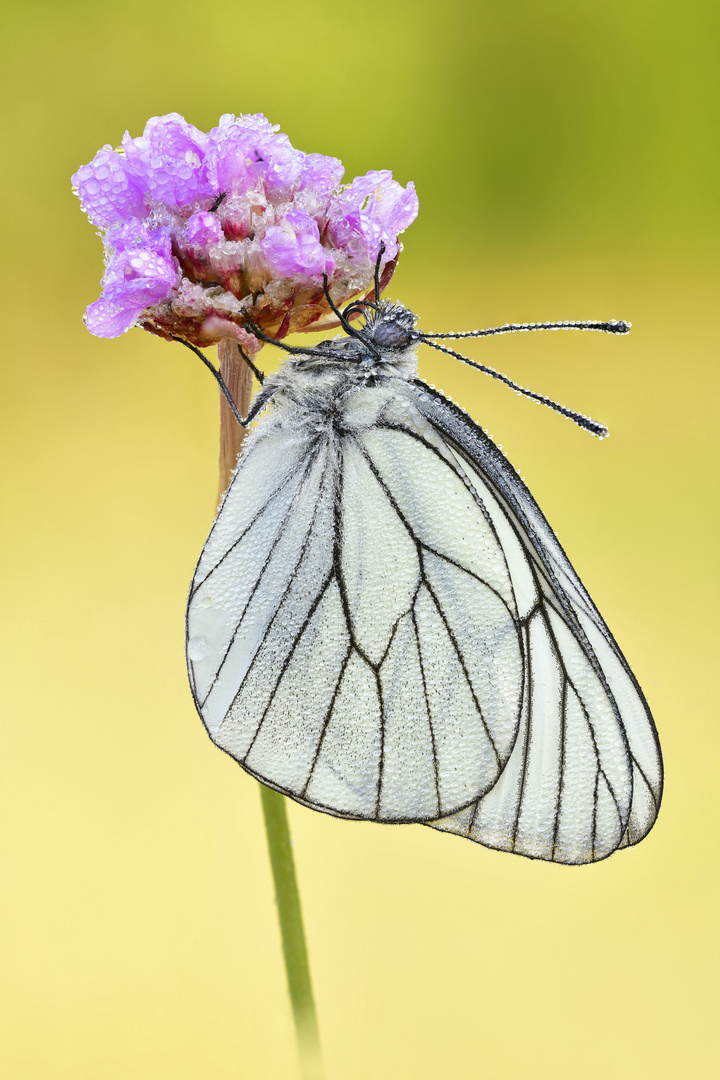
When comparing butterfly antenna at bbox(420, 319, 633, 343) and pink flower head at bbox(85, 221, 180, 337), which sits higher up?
butterfly antenna at bbox(420, 319, 633, 343)

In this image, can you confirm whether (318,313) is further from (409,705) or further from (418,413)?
(409,705)

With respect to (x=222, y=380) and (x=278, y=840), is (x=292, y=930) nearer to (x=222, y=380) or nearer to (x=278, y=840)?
(x=278, y=840)

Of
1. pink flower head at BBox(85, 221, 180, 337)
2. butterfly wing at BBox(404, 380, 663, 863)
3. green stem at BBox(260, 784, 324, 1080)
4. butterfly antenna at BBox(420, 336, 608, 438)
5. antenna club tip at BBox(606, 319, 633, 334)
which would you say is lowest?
green stem at BBox(260, 784, 324, 1080)

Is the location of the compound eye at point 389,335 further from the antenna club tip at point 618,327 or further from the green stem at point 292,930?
the green stem at point 292,930

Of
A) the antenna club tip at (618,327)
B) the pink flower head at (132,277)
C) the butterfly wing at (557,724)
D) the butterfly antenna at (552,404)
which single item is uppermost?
the antenna club tip at (618,327)

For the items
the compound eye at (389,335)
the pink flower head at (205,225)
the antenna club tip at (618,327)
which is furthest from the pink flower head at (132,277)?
the antenna club tip at (618,327)

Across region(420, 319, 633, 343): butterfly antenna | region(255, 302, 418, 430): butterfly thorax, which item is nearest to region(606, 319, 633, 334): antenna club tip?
region(420, 319, 633, 343): butterfly antenna

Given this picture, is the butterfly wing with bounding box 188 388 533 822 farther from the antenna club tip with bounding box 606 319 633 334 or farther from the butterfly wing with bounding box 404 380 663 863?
the antenna club tip with bounding box 606 319 633 334
